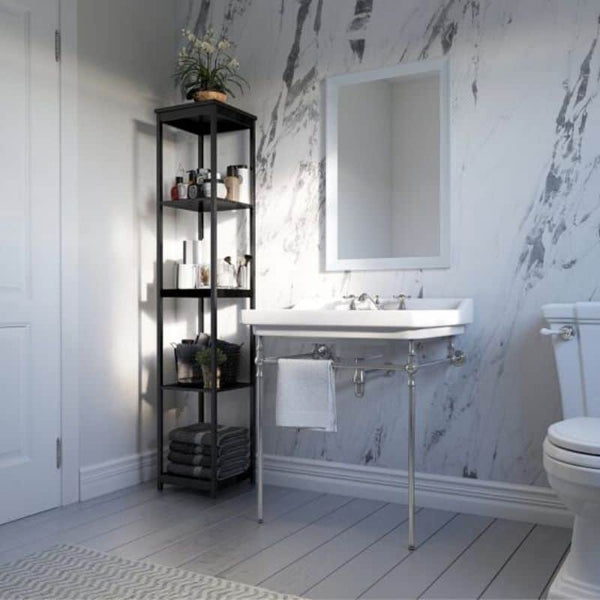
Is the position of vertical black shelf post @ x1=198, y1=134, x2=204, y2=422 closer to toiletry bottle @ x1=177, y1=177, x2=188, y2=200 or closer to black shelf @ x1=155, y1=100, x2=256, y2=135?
black shelf @ x1=155, y1=100, x2=256, y2=135

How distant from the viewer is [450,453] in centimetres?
292

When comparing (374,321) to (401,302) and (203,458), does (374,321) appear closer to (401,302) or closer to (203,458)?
(401,302)

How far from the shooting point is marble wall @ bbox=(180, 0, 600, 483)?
2670mm

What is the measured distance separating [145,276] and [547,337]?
178cm

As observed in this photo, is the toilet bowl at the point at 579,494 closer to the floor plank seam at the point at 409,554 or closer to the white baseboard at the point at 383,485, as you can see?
the floor plank seam at the point at 409,554

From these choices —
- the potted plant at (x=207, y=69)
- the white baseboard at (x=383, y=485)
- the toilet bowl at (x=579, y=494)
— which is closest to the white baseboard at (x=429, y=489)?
the white baseboard at (x=383, y=485)

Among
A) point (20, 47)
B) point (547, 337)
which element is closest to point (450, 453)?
point (547, 337)

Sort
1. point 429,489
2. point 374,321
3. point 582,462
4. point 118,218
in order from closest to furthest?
1. point 582,462
2. point 374,321
3. point 429,489
4. point 118,218

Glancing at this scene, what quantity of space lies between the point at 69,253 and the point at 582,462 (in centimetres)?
209

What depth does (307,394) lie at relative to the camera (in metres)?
2.64

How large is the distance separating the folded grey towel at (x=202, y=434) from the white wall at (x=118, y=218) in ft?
0.84

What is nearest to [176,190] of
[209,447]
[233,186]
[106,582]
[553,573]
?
[233,186]

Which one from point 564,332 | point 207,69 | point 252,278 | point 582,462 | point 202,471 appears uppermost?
point 207,69

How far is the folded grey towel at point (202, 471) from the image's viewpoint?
3107 mm
